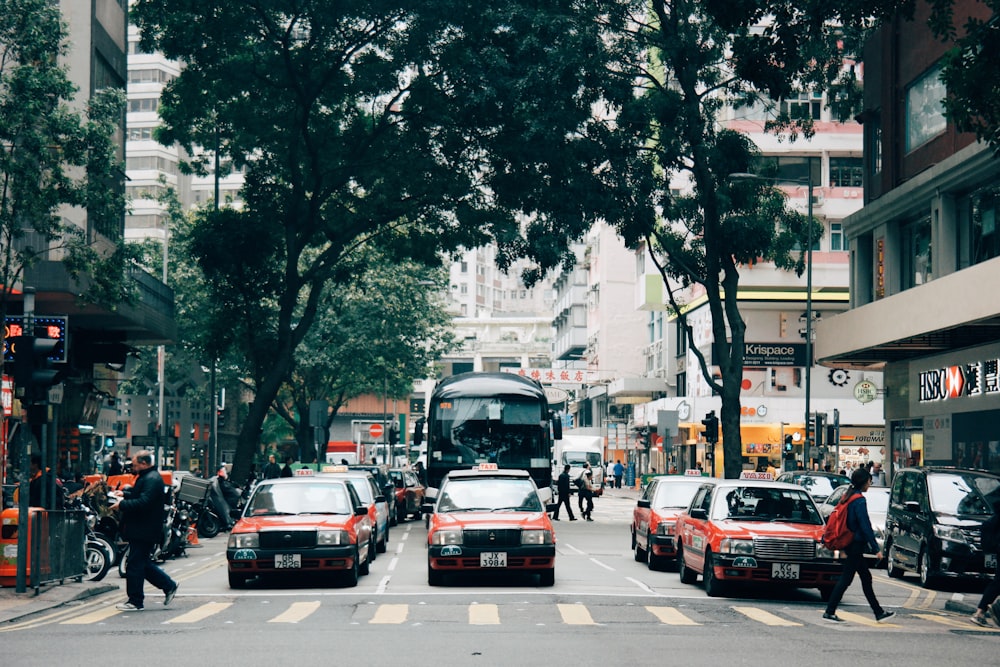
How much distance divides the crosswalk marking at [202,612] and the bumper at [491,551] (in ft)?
10.5

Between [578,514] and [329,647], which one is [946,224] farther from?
[329,647]

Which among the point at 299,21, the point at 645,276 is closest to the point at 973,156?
the point at 299,21

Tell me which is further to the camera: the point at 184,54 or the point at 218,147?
the point at 218,147

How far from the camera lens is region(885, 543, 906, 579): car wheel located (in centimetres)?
2468

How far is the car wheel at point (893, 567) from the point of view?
24.7 metres

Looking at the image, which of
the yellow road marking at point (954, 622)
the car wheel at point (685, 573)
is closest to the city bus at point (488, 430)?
the car wheel at point (685, 573)

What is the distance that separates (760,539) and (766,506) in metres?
1.32

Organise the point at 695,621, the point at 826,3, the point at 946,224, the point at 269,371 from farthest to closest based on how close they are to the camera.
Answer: the point at 269,371 < the point at 946,224 < the point at 826,3 < the point at 695,621

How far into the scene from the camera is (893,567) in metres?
25.3

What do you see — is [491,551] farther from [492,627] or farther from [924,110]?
[924,110]

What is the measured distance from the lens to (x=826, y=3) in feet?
64.3

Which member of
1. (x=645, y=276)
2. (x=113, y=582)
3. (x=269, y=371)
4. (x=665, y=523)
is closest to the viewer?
(x=113, y=582)

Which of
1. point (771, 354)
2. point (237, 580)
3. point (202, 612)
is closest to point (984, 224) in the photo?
point (237, 580)

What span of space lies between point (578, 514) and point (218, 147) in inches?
710
